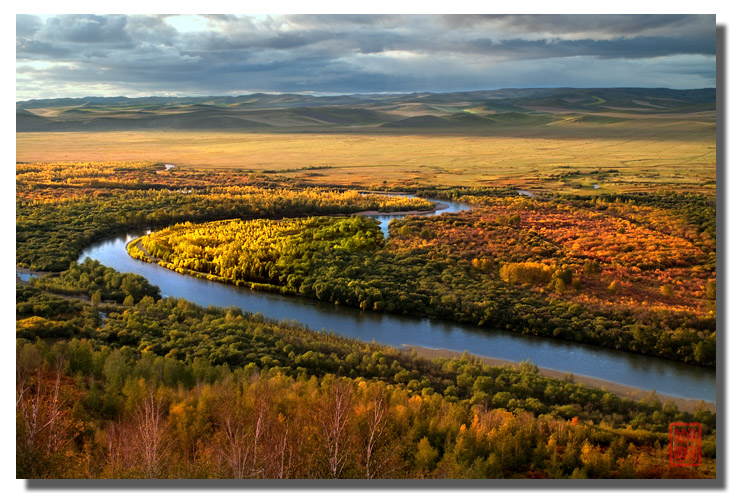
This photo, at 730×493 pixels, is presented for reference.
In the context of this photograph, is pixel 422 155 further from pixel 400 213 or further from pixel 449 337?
pixel 449 337

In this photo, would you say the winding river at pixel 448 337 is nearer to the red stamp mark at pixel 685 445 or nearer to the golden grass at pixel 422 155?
the red stamp mark at pixel 685 445

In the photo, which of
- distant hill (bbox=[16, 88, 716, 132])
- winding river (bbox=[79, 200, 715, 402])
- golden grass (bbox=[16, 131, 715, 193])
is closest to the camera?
winding river (bbox=[79, 200, 715, 402])

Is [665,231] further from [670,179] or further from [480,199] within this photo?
[480,199]

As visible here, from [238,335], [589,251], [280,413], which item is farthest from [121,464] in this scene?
[589,251]

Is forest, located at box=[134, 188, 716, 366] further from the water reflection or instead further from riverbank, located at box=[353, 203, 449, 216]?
riverbank, located at box=[353, 203, 449, 216]

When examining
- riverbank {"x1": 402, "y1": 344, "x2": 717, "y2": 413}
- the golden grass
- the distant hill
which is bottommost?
riverbank {"x1": 402, "y1": 344, "x2": 717, "y2": 413}

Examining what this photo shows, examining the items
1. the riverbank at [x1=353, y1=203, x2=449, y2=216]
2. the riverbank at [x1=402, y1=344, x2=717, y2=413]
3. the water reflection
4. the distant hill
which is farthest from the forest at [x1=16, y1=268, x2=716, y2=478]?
the riverbank at [x1=353, y1=203, x2=449, y2=216]

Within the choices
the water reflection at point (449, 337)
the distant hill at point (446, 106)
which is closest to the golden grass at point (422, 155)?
the distant hill at point (446, 106)
